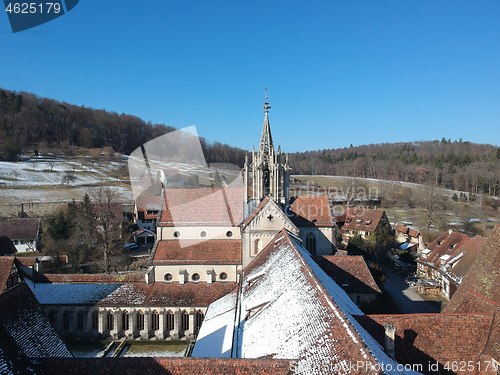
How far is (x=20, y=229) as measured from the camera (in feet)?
145

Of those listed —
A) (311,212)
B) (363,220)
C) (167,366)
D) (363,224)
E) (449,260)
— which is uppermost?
(311,212)

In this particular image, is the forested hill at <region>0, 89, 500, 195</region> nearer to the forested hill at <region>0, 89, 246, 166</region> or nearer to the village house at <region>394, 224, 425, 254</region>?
the forested hill at <region>0, 89, 246, 166</region>

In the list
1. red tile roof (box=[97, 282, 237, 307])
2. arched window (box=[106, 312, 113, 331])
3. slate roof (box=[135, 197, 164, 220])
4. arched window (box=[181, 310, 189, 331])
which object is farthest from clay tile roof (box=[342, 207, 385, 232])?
arched window (box=[106, 312, 113, 331])

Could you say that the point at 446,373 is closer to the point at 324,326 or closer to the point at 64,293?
the point at 324,326

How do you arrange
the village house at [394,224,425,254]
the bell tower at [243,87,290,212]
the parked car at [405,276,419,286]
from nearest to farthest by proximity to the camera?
the bell tower at [243,87,290,212]
the parked car at [405,276,419,286]
the village house at [394,224,425,254]

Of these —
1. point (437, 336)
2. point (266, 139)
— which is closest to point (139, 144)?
point (266, 139)

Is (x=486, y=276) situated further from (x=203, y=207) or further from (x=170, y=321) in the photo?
(x=203, y=207)

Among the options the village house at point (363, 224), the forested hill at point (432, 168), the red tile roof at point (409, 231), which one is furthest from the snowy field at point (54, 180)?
the forested hill at point (432, 168)

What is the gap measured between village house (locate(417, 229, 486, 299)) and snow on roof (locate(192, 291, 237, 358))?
21.8 meters

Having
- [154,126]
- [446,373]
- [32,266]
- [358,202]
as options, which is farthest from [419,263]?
[154,126]

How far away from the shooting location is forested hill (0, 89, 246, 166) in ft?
371

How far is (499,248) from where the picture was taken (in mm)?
14883

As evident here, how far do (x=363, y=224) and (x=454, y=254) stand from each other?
17.7 m

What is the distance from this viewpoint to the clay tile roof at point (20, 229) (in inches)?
1705
